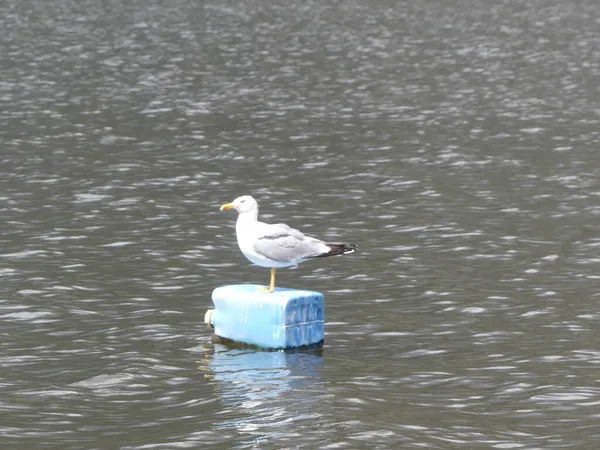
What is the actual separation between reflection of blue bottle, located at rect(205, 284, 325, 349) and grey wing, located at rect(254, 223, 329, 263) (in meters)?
0.53

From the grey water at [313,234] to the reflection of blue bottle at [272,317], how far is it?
277 millimetres

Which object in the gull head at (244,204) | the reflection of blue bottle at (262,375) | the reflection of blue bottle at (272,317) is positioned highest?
the gull head at (244,204)

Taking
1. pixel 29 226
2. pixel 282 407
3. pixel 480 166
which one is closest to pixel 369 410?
pixel 282 407

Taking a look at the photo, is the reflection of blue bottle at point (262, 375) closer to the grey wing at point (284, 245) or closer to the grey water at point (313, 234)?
the grey water at point (313, 234)

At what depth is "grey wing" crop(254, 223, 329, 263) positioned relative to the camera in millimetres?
17688

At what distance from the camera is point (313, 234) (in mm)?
25125

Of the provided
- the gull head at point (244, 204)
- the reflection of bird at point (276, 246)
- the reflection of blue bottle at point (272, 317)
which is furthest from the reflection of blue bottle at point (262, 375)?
the gull head at point (244, 204)

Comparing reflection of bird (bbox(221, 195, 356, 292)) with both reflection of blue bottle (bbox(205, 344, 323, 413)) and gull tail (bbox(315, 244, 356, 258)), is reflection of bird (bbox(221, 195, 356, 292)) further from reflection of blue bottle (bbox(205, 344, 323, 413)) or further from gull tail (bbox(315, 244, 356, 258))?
reflection of blue bottle (bbox(205, 344, 323, 413))

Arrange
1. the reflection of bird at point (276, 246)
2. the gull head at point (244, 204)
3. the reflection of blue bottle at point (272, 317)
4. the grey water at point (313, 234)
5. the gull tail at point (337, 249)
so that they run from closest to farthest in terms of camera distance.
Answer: the grey water at point (313, 234) → the reflection of blue bottle at point (272, 317) → the gull tail at point (337, 249) → the reflection of bird at point (276, 246) → the gull head at point (244, 204)

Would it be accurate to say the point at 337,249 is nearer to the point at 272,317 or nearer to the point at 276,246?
the point at 276,246

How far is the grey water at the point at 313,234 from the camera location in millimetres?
14531

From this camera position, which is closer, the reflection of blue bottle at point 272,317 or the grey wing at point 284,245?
the reflection of blue bottle at point 272,317

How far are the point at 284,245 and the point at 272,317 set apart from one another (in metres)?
1.09

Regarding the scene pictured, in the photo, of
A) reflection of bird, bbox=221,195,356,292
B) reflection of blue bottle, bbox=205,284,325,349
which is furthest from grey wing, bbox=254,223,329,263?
reflection of blue bottle, bbox=205,284,325,349
